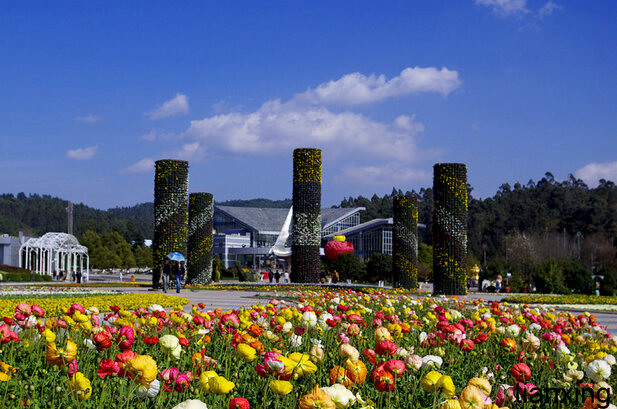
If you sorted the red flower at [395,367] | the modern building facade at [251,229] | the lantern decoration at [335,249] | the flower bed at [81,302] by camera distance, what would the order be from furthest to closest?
the modern building facade at [251,229] → the lantern decoration at [335,249] → the flower bed at [81,302] → the red flower at [395,367]

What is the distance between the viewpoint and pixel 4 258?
176 ft

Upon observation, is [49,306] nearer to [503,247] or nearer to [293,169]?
[293,169]

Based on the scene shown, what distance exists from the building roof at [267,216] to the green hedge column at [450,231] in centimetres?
4934

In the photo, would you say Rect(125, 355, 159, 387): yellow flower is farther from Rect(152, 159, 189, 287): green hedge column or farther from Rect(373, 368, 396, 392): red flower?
Rect(152, 159, 189, 287): green hedge column

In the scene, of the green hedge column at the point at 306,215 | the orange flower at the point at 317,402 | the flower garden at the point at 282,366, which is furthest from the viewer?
the green hedge column at the point at 306,215

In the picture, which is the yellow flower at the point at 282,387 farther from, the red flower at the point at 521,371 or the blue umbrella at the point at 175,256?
the blue umbrella at the point at 175,256

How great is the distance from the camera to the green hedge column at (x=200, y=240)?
28312 millimetres

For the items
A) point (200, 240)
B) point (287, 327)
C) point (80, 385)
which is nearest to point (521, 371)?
point (287, 327)

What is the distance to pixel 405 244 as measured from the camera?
84.5 ft

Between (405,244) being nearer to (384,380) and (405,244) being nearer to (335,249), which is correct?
(335,249)

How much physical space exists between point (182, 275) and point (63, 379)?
20280mm

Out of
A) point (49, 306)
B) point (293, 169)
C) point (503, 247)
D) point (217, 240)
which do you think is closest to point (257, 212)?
point (217, 240)

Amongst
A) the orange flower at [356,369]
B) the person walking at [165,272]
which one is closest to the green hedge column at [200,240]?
the person walking at [165,272]

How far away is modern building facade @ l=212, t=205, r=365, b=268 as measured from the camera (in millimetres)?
70125
